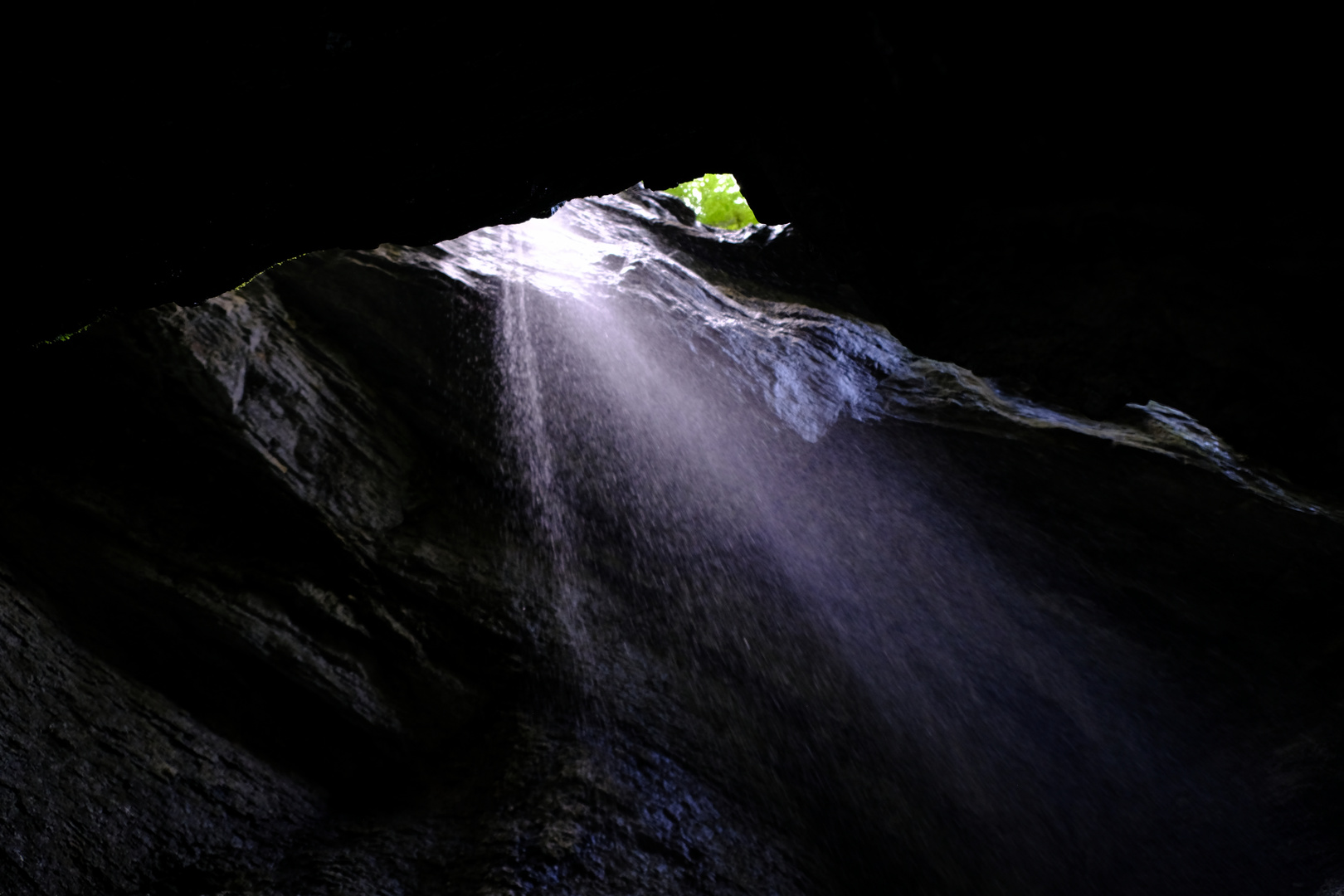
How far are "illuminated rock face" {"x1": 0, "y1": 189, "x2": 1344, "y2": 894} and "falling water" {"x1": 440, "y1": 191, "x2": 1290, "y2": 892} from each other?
6 cm

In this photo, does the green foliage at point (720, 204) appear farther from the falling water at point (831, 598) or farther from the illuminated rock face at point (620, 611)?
the falling water at point (831, 598)

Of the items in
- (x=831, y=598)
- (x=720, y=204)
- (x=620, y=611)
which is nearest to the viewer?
(x=620, y=611)

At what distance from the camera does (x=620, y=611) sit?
907 centimetres

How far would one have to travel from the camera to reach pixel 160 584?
6.54m

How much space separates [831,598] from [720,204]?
1099 cm

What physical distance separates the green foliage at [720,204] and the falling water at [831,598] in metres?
7.14

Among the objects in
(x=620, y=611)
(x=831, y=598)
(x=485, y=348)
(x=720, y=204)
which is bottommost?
(x=831, y=598)

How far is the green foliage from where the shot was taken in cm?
1636

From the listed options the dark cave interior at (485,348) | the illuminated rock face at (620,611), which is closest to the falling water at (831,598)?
the illuminated rock face at (620,611)

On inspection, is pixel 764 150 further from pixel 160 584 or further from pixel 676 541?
pixel 160 584

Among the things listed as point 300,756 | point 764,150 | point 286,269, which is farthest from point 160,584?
point 764,150

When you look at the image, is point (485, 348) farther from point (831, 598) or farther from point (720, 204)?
point (720, 204)

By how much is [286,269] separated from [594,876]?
835cm

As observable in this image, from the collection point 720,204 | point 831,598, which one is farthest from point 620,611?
point 720,204
